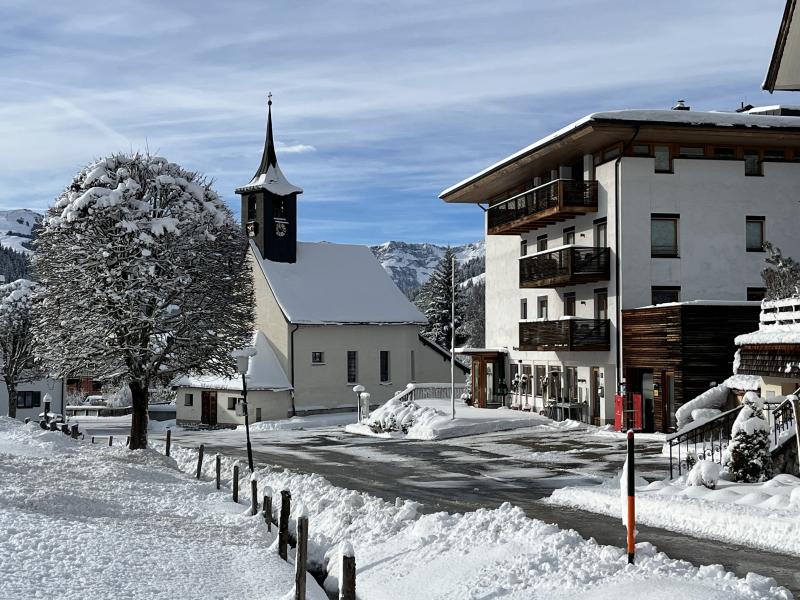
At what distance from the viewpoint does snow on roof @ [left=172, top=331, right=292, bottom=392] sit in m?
50.2

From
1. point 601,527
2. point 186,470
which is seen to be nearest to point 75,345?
point 186,470

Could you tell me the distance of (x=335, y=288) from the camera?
56.8 meters

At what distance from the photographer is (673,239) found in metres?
35.1

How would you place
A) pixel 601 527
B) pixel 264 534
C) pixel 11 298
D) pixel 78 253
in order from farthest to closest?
pixel 11 298 < pixel 78 253 < pixel 264 534 < pixel 601 527

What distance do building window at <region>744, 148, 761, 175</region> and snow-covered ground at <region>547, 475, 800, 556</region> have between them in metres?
21.4

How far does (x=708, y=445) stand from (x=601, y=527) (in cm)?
1048

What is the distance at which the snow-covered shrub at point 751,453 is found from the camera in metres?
17.2

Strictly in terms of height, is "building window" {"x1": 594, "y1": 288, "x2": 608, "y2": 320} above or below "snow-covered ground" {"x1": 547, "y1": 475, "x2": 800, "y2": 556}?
above

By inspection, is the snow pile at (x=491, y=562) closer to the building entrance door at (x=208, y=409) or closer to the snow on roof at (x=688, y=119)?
the snow on roof at (x=688, y=119)

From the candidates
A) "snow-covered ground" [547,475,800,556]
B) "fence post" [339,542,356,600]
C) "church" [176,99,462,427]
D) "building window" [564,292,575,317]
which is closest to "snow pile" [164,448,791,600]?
"fence post" [339,542,356,600]

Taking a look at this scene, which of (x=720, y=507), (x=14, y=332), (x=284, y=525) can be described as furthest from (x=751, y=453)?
(x=14, y=332)

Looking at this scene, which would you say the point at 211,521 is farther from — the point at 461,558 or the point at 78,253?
the point at 78,253

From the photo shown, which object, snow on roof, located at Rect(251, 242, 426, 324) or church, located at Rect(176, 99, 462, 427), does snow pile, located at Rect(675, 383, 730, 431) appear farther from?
snow on roof, located at Rect(251, 242, 426, 324)

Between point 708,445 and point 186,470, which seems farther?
point 186,470
